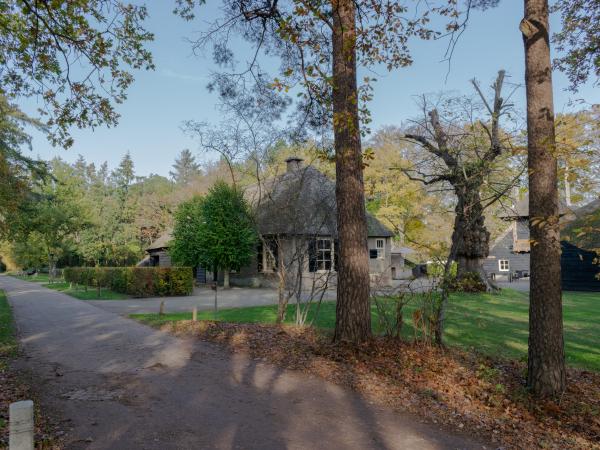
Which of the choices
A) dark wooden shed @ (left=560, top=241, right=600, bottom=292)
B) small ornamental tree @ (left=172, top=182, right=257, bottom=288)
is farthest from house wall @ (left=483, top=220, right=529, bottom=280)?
small ornamental tree @ (left=172, top=182, right=257, bottom=288)

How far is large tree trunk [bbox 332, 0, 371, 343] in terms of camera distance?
305 inches

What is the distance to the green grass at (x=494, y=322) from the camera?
8766 millimetres

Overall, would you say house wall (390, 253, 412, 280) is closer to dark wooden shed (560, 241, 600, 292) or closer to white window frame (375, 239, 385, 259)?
white window frame (375, 239, 385, 259)

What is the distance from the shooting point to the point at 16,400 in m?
5.80

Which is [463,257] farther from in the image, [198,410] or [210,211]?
[198,410]

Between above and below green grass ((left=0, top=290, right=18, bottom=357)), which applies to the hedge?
above

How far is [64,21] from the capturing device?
294 inches

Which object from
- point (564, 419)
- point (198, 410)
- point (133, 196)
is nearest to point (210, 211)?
point (198, 410)

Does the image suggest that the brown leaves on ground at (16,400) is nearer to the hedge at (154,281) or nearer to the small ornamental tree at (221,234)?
the hedge at (154,281)

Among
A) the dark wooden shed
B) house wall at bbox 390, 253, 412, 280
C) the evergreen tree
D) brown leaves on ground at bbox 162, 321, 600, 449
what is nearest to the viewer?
brown leaves on ground at bbox 162, 321, 600, 449

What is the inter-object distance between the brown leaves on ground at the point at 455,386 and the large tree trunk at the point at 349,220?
17.7 inches

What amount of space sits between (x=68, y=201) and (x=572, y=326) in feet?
128

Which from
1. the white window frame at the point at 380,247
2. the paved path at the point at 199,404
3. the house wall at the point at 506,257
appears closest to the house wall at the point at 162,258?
the white window frame at the point at 380,247

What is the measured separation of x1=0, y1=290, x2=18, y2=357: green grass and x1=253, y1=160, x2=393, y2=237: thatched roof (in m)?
6.08
